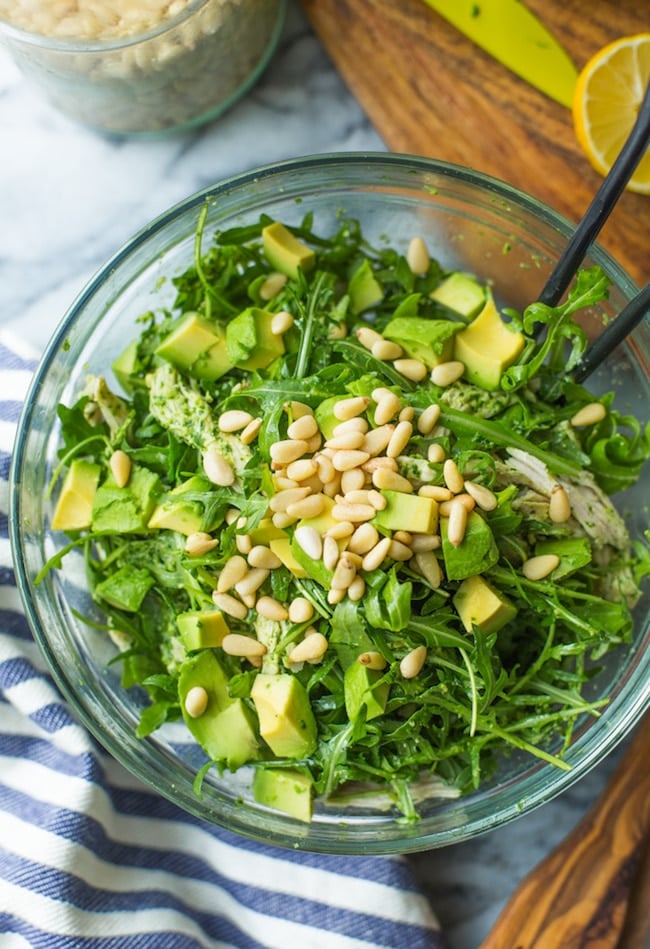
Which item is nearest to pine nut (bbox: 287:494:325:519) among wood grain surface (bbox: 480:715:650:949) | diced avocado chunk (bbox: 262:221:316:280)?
diced avocado chunk (bbox: 262:221:316:280)

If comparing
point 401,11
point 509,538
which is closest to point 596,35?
point 401,11

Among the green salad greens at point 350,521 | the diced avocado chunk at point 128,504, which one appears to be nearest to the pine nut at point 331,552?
the green salad greens at point 350,521

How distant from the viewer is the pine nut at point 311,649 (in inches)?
57.2

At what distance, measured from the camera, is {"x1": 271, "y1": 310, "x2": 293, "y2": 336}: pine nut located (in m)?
1.56

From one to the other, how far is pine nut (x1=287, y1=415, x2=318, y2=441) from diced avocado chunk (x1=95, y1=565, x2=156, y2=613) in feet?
1.19

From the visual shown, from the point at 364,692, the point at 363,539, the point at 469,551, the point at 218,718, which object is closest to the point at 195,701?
the point at 218,718

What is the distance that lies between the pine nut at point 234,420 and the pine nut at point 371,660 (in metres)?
0.41

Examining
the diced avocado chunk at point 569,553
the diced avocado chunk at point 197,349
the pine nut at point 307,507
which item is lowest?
the diced avocado chunk at point 569,553

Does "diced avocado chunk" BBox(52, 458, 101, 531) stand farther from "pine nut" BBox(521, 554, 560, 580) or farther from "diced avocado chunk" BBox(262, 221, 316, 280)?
"pine nut" BBox(521, 554, 560, 580)

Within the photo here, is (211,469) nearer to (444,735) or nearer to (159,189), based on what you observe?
(444,735)

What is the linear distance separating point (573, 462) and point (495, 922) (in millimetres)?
Answer: 969

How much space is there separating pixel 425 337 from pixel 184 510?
475mm

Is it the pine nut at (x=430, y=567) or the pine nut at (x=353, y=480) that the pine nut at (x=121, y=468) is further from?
the pine nut at (x=430, y=567)

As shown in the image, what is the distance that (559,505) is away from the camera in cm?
149
